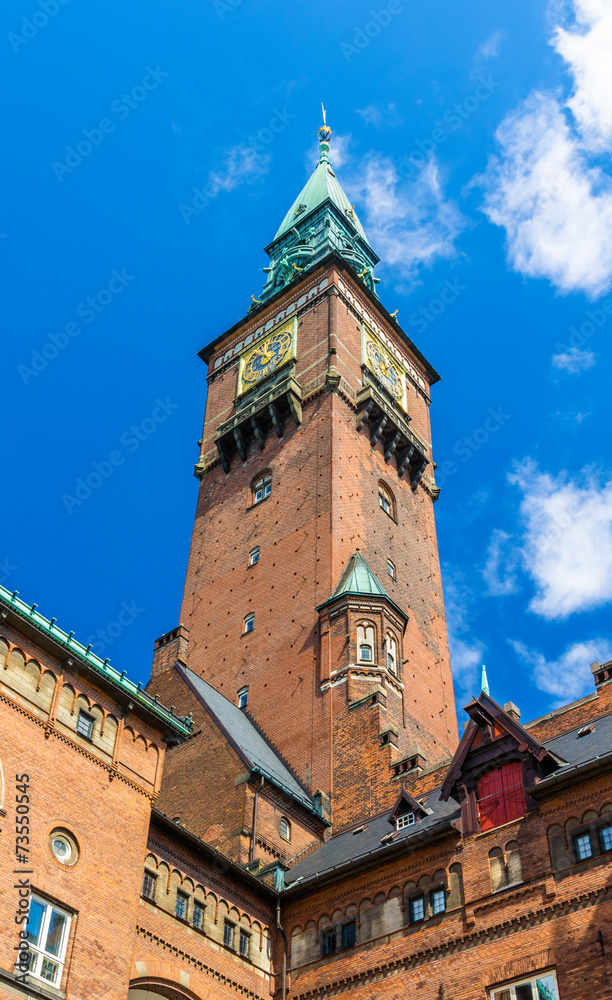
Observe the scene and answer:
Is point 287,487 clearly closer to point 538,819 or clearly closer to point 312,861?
point 312,861

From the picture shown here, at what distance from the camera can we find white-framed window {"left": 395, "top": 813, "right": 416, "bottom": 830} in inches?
1372

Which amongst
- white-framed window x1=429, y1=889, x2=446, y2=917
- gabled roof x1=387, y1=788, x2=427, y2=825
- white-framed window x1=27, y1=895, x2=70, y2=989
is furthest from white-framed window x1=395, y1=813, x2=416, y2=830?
white-framed window x1=27, y1=895, x2=70, y2=989

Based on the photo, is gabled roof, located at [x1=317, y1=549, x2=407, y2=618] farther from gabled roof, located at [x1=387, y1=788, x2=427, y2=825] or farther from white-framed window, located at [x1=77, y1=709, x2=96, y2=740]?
white-framed window, located at [x1=77, y1=709, x2=96, y2=740]

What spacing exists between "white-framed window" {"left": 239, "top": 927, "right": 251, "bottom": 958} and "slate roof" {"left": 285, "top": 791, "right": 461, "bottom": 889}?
247 centimetres

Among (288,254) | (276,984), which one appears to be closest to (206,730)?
(276,984)

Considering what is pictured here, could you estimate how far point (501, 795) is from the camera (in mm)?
31062

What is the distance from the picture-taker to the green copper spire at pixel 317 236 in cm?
7781

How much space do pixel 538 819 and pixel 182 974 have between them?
10162 millimetres

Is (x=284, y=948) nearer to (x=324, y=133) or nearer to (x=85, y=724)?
(x=85, y=724)

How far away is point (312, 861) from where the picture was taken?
37.8 meters

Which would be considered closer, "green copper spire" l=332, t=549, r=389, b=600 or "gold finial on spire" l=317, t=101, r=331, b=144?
"green copper spire" l=332, t=549, r=389, b=600

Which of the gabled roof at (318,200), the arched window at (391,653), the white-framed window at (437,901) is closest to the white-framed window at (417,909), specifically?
the white-framed window at (437,901)

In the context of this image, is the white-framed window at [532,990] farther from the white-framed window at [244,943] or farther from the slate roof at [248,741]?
the slate roof at [248,741]

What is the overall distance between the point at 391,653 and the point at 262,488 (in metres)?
15.1
